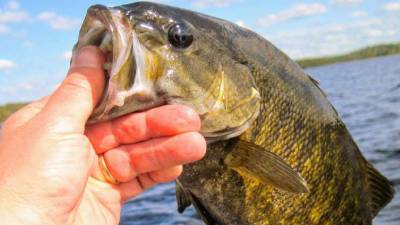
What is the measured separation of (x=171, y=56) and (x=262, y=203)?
1285mm

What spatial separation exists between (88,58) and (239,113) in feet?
3.54

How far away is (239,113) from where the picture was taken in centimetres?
337

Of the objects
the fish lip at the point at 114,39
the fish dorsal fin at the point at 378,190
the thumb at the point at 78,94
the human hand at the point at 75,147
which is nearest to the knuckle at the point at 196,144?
the human hand at the point at 75,147

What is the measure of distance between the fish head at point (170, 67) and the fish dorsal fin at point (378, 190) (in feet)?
4.18

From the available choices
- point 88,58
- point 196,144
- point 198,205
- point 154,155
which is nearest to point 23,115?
point 88,58

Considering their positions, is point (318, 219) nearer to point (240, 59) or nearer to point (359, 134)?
point (240, 59)

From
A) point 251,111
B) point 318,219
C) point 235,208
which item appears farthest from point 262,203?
point 251,111

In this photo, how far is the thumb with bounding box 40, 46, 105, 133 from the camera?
273cm

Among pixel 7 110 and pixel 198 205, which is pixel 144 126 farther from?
pixel 7 110

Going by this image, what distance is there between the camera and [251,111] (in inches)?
135

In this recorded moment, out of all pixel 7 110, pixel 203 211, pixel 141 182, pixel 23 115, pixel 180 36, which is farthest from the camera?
pixel 7 110

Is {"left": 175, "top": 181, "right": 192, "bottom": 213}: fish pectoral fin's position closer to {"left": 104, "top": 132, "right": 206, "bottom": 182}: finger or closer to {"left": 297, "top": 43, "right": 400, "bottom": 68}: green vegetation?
{"left": 104, "top": 132, "right": 206, "bottom": 182}: finger

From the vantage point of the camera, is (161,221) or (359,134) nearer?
(161,221)

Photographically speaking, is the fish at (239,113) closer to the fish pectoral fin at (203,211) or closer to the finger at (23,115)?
the fish pectoral fin at (203,211)
